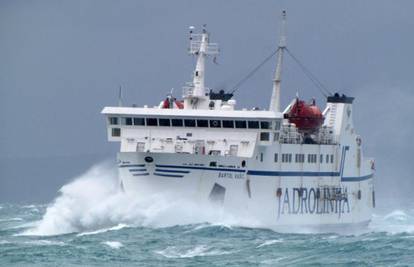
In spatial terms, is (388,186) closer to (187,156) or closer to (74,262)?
(187,156)

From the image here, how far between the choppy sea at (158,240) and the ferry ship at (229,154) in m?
0.94

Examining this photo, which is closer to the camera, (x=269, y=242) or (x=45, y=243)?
(x=45, y=243)

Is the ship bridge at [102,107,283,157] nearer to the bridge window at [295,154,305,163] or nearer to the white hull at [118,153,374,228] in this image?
the white hull at [118,153,374,228]

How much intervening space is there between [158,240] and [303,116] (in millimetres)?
15755

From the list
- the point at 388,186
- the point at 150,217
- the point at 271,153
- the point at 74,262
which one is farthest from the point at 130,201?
the point at 388,186

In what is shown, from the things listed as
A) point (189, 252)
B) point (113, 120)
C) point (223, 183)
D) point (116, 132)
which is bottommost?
point (189, 252)

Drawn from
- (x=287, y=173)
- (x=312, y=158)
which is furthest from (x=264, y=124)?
Result: (x=312, y=158)

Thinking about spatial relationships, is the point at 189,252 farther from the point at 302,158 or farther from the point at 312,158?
the point at 312,158

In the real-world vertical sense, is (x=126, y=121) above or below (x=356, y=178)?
above

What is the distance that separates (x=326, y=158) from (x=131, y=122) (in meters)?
10.9

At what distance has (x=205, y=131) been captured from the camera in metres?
66.4

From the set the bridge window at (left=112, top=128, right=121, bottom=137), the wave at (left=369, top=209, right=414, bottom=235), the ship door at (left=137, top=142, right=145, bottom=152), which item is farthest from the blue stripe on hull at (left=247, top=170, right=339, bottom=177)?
the bridge window at (left=112, top=128, right=121, bottom=137)

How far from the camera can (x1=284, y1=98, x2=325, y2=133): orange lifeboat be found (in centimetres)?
7319

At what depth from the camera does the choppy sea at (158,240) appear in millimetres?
54312
